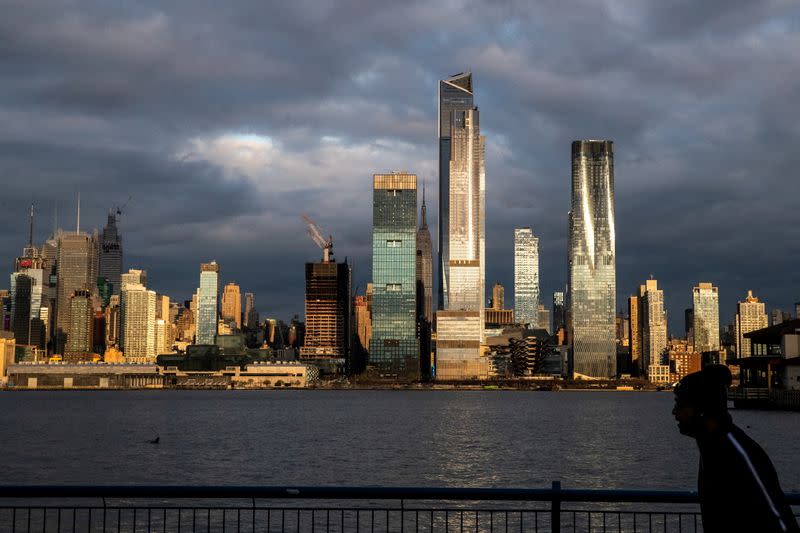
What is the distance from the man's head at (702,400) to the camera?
7.05m

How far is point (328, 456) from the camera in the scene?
66.8 meters

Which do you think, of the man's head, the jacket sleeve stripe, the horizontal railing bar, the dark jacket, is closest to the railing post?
the horizontal railing bar

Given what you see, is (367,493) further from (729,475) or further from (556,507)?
(729,475)

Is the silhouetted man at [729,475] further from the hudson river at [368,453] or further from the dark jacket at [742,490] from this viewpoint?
the hudson river at [368,453]

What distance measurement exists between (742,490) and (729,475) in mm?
130

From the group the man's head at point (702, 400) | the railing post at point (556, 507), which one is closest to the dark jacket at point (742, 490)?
the man's head at point (702, 400)

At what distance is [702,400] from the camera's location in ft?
23.3

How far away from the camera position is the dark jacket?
663cm

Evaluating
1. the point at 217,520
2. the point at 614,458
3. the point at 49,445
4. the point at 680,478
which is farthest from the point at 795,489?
the point at 49,445

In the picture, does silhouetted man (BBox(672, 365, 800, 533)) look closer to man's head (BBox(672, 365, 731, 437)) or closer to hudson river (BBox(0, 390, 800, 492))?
man's head (BBox(672, 365, 731, 437))

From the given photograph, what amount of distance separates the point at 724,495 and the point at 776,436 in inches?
3483

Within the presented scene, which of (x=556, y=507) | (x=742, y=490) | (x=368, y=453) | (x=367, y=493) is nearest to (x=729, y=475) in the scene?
(x=742, y=490)

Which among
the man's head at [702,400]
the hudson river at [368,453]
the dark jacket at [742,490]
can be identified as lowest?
the hudson river at [368,453]

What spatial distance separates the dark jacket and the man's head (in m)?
0.22
